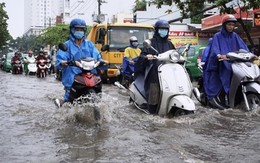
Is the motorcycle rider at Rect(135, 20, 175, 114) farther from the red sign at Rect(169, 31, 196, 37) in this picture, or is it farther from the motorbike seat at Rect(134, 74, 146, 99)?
the red sign at Rect(169, 31, 196, 37)

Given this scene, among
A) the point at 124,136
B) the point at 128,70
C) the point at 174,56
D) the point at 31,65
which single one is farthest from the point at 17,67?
the point at 124,136

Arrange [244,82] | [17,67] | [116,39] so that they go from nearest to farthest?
[244,82] < [116,39] < [17,67]

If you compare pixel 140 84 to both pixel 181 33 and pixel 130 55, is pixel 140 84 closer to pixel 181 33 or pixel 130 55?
pixel 130 55

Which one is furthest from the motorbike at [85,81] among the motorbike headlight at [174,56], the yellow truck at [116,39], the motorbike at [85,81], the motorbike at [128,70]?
the yellow truck at [116,39]

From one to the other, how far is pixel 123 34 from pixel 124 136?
9487 mm

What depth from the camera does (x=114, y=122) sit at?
6461 millimetres

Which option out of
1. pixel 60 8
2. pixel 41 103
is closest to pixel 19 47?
pixel 60 8

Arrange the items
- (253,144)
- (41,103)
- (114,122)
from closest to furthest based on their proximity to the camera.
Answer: (253,144) < (114,122) < (41,103)

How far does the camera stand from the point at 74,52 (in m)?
6.59

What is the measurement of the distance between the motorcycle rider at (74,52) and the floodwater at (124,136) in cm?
43

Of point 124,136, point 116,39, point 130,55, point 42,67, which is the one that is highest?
point 116,39

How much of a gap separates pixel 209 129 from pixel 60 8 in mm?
116423

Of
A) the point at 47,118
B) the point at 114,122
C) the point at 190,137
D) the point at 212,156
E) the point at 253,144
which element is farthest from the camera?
the point at 47,118

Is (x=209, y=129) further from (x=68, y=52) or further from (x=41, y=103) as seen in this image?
(x=41, y=103)
